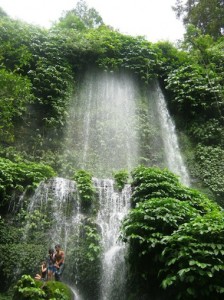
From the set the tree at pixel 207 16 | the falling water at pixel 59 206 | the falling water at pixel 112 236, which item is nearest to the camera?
the falling water at pixel 112 236

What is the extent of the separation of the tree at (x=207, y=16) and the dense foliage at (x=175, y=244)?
1560 centimetres

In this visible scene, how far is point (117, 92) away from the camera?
15.6 m

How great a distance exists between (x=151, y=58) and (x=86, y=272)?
41.3ft

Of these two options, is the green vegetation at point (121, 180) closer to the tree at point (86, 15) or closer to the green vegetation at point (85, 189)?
the green vegetation at point (85, 189)

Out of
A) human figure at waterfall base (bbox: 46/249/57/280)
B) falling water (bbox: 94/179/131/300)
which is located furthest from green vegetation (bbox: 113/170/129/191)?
human figure at waterfall base (bbox: 46/249/57/280)

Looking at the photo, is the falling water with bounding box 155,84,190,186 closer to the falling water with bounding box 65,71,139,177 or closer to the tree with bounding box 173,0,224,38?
the falling water with bounding box 65,71,139,177

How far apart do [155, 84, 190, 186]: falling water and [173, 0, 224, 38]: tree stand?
7.45m

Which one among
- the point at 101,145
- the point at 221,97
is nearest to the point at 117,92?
the point at 101,145

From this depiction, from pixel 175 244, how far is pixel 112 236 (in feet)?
9.16

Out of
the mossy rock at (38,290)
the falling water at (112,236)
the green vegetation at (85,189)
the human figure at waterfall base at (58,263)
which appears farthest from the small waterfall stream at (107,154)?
the mossy rock at (38,290)

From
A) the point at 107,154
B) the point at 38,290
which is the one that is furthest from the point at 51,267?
the point at 107,154

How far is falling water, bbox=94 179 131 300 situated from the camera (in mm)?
6809

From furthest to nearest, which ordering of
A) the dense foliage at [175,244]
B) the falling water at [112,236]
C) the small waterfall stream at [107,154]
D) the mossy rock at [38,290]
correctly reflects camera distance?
the small waterfall stream at [107,154] → the falling water at [112,236] → the mossy rock at [38,290] → the dense foliage at [175,244]

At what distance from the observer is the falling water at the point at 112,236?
22.3 ft
